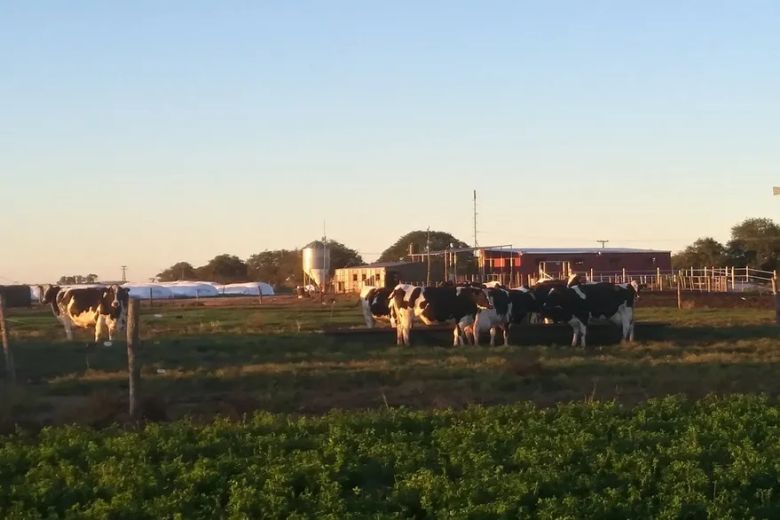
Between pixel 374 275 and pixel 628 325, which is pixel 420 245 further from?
pixel 628 325

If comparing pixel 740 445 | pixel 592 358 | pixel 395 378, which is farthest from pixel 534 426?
pixel 592 358

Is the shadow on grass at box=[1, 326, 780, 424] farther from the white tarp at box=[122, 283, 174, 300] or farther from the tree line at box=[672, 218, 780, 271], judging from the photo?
the tree line at box=[672, 218, 780, 271]

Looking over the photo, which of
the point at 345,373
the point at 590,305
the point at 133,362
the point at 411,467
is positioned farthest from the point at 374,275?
the point at 411,467

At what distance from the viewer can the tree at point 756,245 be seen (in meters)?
83.5

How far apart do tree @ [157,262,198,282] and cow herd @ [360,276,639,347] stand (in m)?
105

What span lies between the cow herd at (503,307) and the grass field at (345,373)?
1626mm

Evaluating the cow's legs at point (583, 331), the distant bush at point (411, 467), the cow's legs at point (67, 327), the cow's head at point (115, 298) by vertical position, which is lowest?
the distant bush at point (411, 467)

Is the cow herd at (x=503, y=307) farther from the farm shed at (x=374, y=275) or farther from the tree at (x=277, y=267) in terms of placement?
the tree at (x=277, y=267)

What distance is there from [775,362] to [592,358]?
145 inches

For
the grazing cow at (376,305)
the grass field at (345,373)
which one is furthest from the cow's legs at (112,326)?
the grazing cow at (376,305)

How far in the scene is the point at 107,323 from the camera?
31422 millimetres

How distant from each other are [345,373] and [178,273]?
4814 inches

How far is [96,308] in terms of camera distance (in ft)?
104

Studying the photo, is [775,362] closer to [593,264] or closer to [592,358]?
[592,358]
